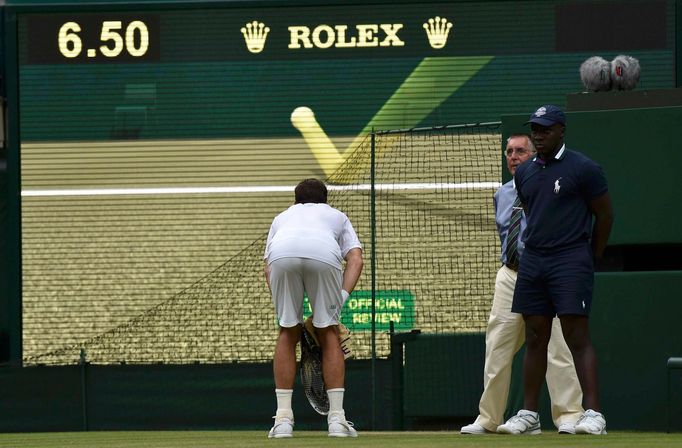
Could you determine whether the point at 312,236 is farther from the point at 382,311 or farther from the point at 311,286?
the point at 382,311

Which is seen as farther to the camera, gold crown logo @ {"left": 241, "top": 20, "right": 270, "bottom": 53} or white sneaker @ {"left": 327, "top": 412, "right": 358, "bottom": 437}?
gold crown logo @ {"left": 241, "top": 20, "right": 270, "bottom": 53}

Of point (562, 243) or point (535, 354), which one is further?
point (535, 354)

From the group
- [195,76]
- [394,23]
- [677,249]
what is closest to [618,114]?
[677,249]

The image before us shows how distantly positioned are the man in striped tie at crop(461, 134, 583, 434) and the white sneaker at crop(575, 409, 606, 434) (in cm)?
69

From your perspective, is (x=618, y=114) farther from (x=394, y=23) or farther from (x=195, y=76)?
(x=195, y=76)

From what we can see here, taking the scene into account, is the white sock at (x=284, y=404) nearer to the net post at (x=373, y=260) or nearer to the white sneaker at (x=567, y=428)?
the white sneaker at (x=567, y=428)

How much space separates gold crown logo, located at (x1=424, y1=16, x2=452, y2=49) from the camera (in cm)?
Result: 1031

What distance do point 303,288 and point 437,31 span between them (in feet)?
11.2

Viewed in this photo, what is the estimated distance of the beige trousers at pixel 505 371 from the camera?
298 inches

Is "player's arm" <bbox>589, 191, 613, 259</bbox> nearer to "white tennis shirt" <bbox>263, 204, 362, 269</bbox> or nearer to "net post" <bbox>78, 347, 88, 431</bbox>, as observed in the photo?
"white tennis shirt" <bbox>263, 204, 362, 269</bbox>

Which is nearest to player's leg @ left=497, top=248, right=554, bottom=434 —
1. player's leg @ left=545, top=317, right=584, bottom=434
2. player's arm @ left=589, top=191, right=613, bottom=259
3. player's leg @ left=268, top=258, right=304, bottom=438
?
player's arm @ left=589, top=191, right=613, bottom=259

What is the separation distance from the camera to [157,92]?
1043cm

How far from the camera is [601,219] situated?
6859mm

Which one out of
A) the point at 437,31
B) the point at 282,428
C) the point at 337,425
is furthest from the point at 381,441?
the point at 437,31
